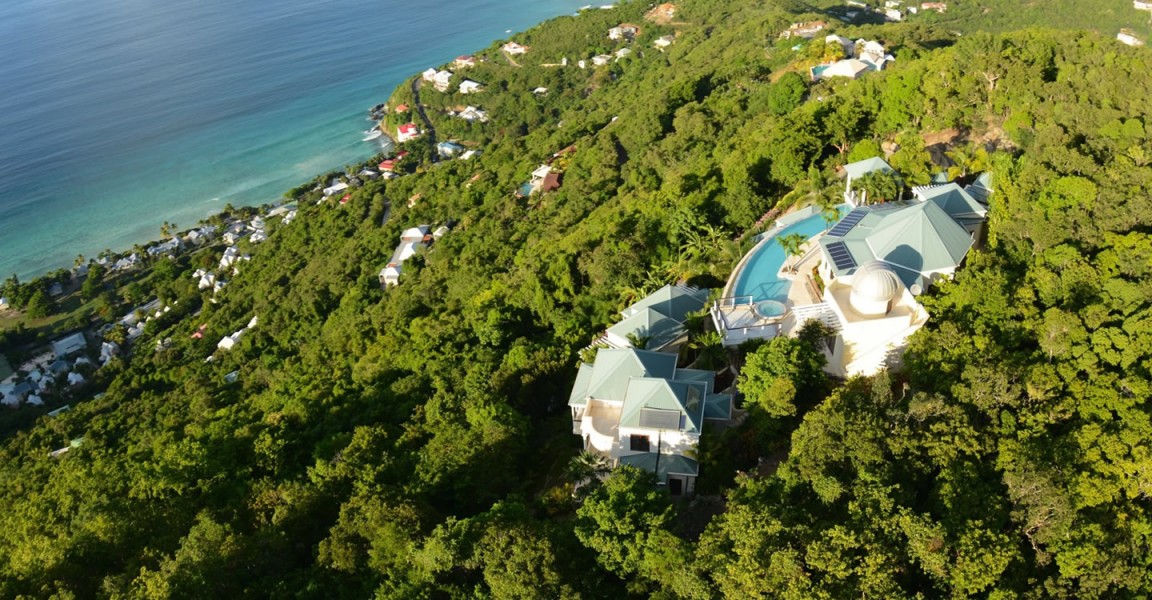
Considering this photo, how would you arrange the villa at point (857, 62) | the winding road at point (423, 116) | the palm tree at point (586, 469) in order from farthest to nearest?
the winding road at point (423, 116) < the villa at point (857, 62) < the palm tree at point (586, 469)

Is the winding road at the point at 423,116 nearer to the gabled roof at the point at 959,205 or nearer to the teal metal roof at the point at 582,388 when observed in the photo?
the teal metal roof at the point at 582,388

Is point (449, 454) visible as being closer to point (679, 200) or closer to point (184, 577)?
point (184, 577)

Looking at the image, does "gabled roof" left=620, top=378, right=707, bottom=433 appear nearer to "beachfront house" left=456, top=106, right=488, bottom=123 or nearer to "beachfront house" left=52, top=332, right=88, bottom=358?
"beachfront house" left=52, top=332, right=88, bottom=358

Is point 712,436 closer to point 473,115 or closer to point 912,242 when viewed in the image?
point 912,242

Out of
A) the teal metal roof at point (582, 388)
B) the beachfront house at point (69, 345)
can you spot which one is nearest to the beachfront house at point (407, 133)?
the beachfront house at point (69, 345)

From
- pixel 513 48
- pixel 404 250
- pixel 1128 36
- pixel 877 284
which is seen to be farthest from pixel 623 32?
pixel 877 284

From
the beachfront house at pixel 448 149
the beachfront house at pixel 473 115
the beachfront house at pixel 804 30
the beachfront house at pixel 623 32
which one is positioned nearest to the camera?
the beachfront house at pixel 804 30
